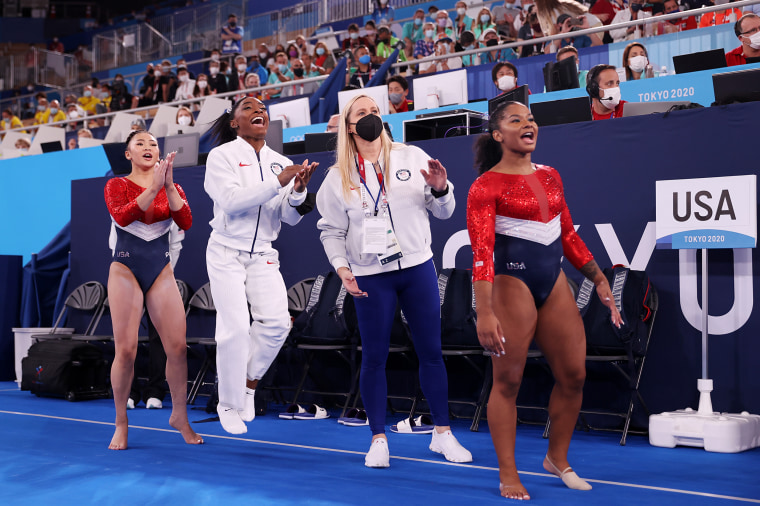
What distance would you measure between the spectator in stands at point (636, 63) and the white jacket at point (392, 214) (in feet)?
15.3

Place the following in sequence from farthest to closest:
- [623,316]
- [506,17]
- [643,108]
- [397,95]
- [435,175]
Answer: [506,17] → [397,95] → [643,108] → [623,316] → [435,175]

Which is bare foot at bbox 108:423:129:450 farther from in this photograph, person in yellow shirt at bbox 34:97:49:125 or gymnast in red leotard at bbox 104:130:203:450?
person in yellow shirt at bbox 34:97:49:125

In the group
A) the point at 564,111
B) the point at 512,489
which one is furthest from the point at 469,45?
the point at 512,489

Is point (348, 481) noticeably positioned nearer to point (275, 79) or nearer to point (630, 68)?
point (630, 68)

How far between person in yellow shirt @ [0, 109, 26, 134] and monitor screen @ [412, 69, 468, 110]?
12.2m

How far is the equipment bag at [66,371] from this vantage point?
289 inches

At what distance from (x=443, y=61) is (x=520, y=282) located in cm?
784

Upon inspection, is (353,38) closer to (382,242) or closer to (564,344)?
(382,242)

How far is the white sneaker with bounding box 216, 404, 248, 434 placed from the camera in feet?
14.2

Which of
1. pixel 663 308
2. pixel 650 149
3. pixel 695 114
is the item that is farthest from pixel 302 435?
pixel 695 114

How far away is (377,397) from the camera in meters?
3.99

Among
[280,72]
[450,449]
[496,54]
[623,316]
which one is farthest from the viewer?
[280,72]

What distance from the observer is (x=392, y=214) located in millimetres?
3973

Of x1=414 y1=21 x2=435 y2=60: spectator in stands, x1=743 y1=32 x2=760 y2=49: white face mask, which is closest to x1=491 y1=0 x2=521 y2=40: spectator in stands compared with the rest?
x1=414 y1=21 x2=435 y2=60: spectator in stands
